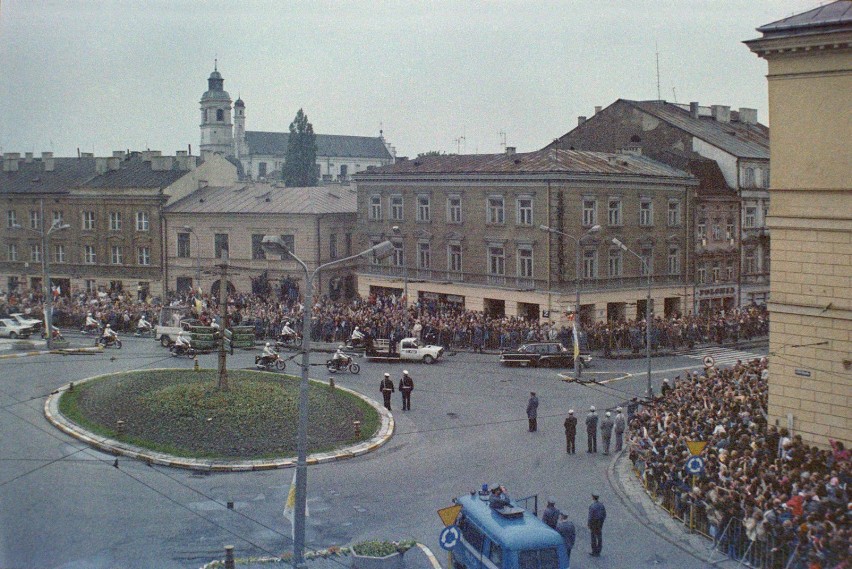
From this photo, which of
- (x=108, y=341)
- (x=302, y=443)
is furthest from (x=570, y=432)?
(x=108, y=341)

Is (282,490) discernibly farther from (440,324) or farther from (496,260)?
(496,260)

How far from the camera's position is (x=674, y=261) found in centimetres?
5044

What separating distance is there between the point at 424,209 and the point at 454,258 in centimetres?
350

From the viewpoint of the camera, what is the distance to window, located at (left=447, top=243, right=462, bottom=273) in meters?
50.8

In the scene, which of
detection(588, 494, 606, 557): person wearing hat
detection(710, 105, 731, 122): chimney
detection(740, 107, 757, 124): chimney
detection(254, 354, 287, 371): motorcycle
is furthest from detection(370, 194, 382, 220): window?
detection(588, 494, 606, 557): person wearing hat

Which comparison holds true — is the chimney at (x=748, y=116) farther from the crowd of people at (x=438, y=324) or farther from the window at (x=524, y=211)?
the window at (x=524, y=211)

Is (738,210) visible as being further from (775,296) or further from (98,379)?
(98,379)

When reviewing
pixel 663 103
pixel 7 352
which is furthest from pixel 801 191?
pixel 663 103

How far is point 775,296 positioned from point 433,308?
2936cm

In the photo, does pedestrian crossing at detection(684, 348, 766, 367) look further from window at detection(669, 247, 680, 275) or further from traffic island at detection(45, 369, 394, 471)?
traffic island at detection(45, 369, 394, 471)

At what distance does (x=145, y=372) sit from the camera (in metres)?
34.0

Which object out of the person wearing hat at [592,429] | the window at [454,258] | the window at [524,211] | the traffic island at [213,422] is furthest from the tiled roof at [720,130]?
the traffic island at [213,422]

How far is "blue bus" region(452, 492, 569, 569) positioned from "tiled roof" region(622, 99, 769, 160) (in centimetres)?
3870

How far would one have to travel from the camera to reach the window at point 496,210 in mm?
48312
